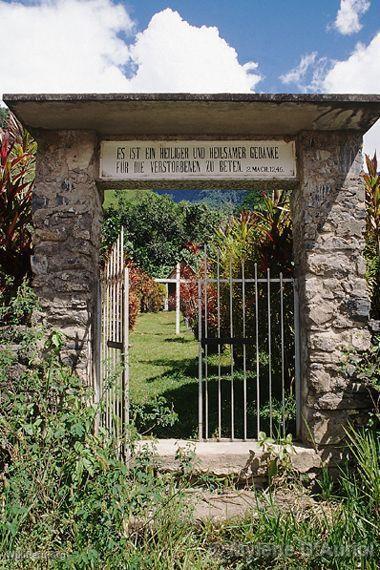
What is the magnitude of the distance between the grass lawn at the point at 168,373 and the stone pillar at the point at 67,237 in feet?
3.27

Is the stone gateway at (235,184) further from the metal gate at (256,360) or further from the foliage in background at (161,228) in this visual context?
the foliage in background at (161,228)

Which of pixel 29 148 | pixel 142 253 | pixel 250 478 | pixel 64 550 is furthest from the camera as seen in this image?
pixel 142 253

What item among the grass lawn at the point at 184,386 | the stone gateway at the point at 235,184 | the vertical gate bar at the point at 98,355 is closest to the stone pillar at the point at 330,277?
the stone gateway at the point at 235,184

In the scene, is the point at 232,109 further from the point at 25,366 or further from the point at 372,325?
the point at 25,366

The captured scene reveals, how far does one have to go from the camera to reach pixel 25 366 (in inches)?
159

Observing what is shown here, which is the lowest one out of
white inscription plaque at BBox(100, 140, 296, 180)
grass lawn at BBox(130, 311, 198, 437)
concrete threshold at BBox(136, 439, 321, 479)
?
concrete threshold at BBox(136, 439, 321, 479)

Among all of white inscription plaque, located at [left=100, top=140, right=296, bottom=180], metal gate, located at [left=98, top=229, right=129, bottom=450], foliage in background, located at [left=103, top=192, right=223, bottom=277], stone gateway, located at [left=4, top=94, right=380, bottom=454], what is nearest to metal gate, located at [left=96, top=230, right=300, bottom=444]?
metal gate, located at [left=98, top=229, right=129, bottom=450]

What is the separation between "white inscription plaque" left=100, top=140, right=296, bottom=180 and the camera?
4.44m

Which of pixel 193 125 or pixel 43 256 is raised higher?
pixel 193 125

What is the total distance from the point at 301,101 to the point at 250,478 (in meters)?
3.09

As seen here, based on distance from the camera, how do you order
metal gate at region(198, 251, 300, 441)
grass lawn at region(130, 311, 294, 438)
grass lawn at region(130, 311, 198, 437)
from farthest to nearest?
grass lawn at region(130, 311, 198, 437), grass lawn at region(130, 311, 294, 438), metal gate at region(198, 251, 300, 441)

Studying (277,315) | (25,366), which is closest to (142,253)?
(277,315)

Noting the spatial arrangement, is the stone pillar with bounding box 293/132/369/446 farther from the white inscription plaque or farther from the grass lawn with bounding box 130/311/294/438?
the grass lawn with bounding box 130/311/294/438

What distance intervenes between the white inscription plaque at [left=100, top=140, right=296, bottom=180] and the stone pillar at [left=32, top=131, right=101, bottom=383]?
22 cm
